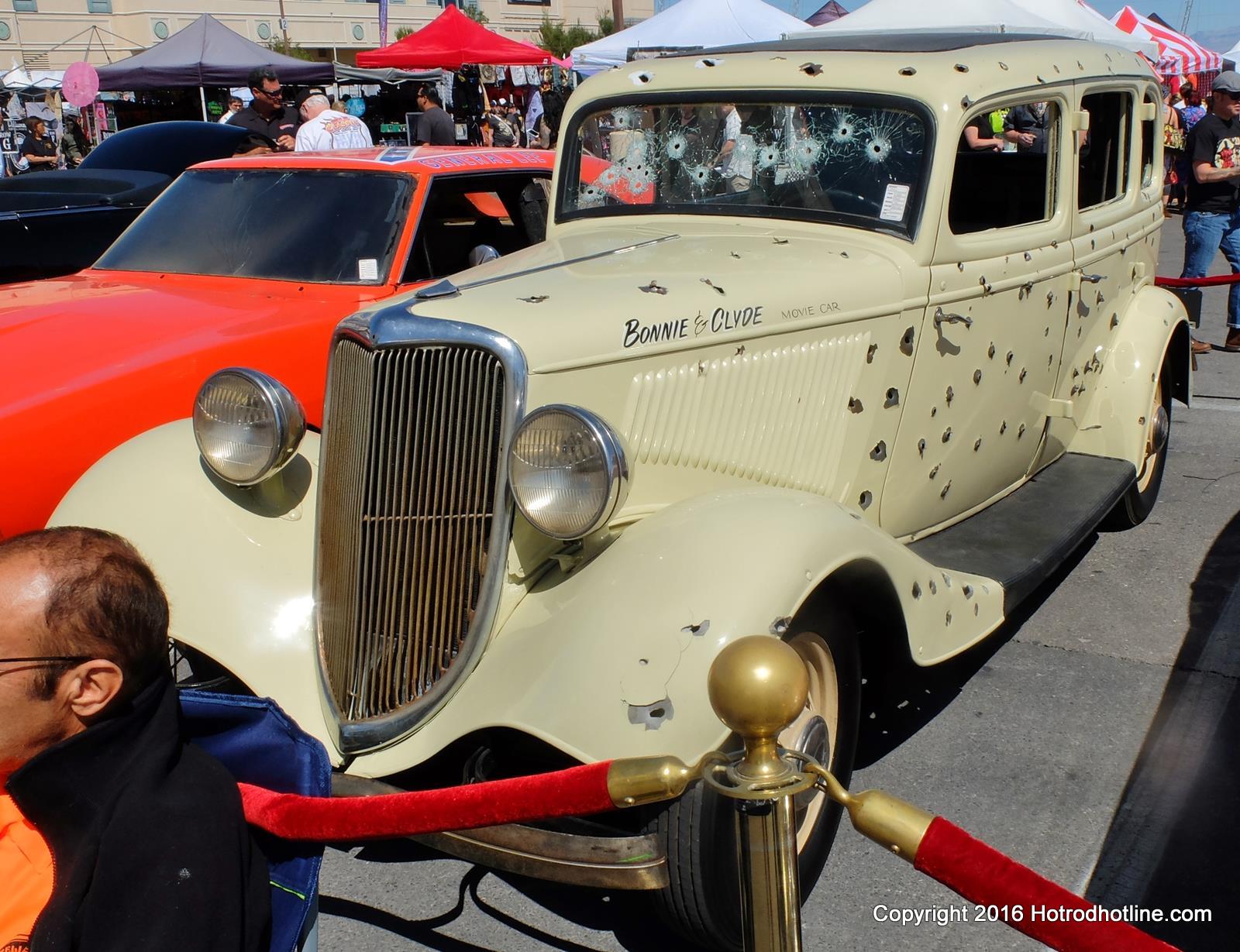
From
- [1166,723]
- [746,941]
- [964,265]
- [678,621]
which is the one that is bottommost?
[1166,723]

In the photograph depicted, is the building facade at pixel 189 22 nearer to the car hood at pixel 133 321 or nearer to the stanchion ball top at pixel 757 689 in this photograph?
the car hood at pixel 133 321

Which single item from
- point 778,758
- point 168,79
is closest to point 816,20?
point 168,79

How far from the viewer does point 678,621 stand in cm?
242

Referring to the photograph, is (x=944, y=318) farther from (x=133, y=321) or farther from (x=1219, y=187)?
(x=1219, y=187)

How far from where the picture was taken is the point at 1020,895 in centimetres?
149

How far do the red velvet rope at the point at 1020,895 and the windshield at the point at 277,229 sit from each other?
400 cm

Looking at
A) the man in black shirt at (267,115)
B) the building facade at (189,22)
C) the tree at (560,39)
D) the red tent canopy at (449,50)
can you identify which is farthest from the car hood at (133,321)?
the tree at (560,39)

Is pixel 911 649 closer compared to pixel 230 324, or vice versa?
pixel 911 649

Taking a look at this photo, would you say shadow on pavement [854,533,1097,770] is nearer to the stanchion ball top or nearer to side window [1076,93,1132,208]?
the stanchion ball top

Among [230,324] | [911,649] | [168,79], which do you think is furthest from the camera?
[168,79]

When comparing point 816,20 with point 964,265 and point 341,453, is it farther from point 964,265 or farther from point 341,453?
point 341,453

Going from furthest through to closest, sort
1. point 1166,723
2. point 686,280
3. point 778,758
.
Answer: point 1166,723 → point 686,280 → point 778,758

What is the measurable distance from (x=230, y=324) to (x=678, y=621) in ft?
9.65

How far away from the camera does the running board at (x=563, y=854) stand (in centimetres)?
228
